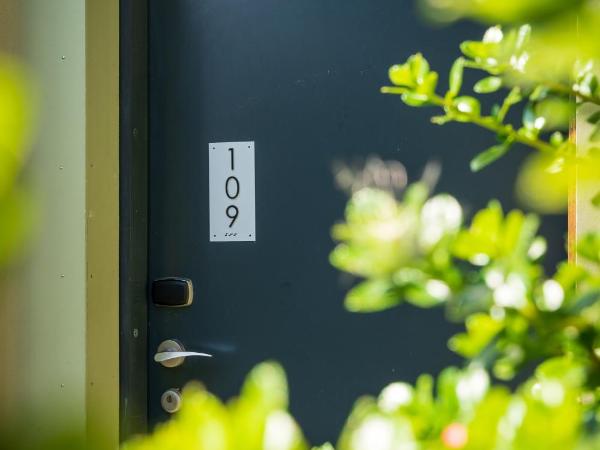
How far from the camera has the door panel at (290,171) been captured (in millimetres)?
1898

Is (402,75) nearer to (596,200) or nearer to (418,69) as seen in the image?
(418,69)

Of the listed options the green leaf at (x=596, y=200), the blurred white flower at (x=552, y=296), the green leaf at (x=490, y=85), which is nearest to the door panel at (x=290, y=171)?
the green leaf at (x=490, y=85)

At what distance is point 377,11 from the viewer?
192 cm

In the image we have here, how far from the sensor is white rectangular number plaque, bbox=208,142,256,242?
202 centimetres

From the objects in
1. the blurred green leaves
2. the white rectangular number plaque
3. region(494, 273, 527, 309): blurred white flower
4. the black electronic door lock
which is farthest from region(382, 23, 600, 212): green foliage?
the black electronic door lock

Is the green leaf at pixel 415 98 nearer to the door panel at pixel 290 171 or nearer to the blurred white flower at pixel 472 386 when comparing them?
the blurred white flower at pixel 472 386

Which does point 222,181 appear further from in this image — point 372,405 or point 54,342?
point 372,405

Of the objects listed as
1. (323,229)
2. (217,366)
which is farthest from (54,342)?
(323,229)

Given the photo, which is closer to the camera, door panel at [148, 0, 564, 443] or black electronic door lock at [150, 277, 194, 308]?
door panel at [148, 0, 564, 443]

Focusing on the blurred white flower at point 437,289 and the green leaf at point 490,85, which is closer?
the blurred white flower at point 437,289

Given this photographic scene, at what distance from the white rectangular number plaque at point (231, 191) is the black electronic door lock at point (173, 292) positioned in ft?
0.50

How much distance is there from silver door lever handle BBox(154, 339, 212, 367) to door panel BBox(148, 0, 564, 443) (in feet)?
0.09

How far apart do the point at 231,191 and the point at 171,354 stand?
49 cm

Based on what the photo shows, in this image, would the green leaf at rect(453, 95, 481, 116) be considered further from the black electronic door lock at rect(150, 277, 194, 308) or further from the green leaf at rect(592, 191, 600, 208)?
the black electronic door lock at rect(150, 277, 194, 308)
